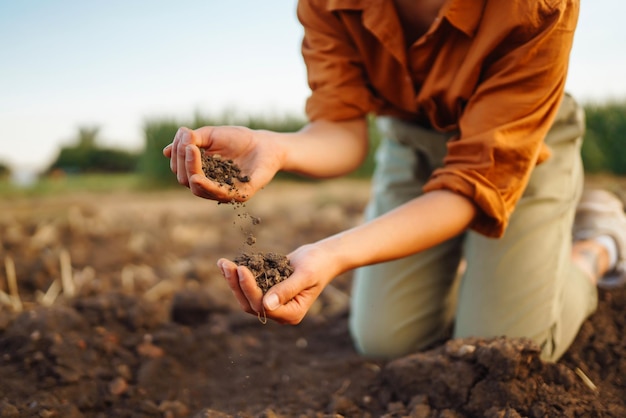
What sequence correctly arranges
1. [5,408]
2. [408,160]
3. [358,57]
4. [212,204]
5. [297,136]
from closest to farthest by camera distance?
[5,408] < [297,136] < [358,57] < [408,160] < [212,204]

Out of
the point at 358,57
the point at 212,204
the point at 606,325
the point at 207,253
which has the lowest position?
the point at 212,204

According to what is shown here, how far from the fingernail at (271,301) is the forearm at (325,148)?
1.43 feet

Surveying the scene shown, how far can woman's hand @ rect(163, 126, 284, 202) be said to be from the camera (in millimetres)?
1207

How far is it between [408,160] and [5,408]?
1405 mm

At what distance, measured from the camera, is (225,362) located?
75.4 inches

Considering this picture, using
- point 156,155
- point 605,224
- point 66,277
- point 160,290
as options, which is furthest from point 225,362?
point 156,155

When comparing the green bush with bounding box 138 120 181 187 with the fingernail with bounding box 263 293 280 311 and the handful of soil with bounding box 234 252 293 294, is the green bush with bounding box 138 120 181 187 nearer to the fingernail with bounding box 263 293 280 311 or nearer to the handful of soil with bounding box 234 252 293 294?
the handful of soil with bounding box 234 252 293 294

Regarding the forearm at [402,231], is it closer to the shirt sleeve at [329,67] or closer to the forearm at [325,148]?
the forearm at [325,148]

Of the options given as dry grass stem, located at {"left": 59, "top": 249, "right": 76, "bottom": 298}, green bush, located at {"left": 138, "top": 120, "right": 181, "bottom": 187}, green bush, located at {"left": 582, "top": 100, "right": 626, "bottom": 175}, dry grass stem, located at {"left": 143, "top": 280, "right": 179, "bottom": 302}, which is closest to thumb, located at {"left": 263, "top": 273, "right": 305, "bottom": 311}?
dry grass stem, located at {"left": 143, "top": 280, "right": 179, "bottom": 302}

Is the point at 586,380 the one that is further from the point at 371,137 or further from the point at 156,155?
the point at 156,155

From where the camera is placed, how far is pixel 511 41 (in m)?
1.48

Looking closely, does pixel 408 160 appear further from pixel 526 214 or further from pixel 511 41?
pixel 511 41

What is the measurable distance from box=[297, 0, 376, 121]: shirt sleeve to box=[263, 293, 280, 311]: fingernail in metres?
0.77

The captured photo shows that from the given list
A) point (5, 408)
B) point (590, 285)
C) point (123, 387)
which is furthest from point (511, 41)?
point (5, 408)
